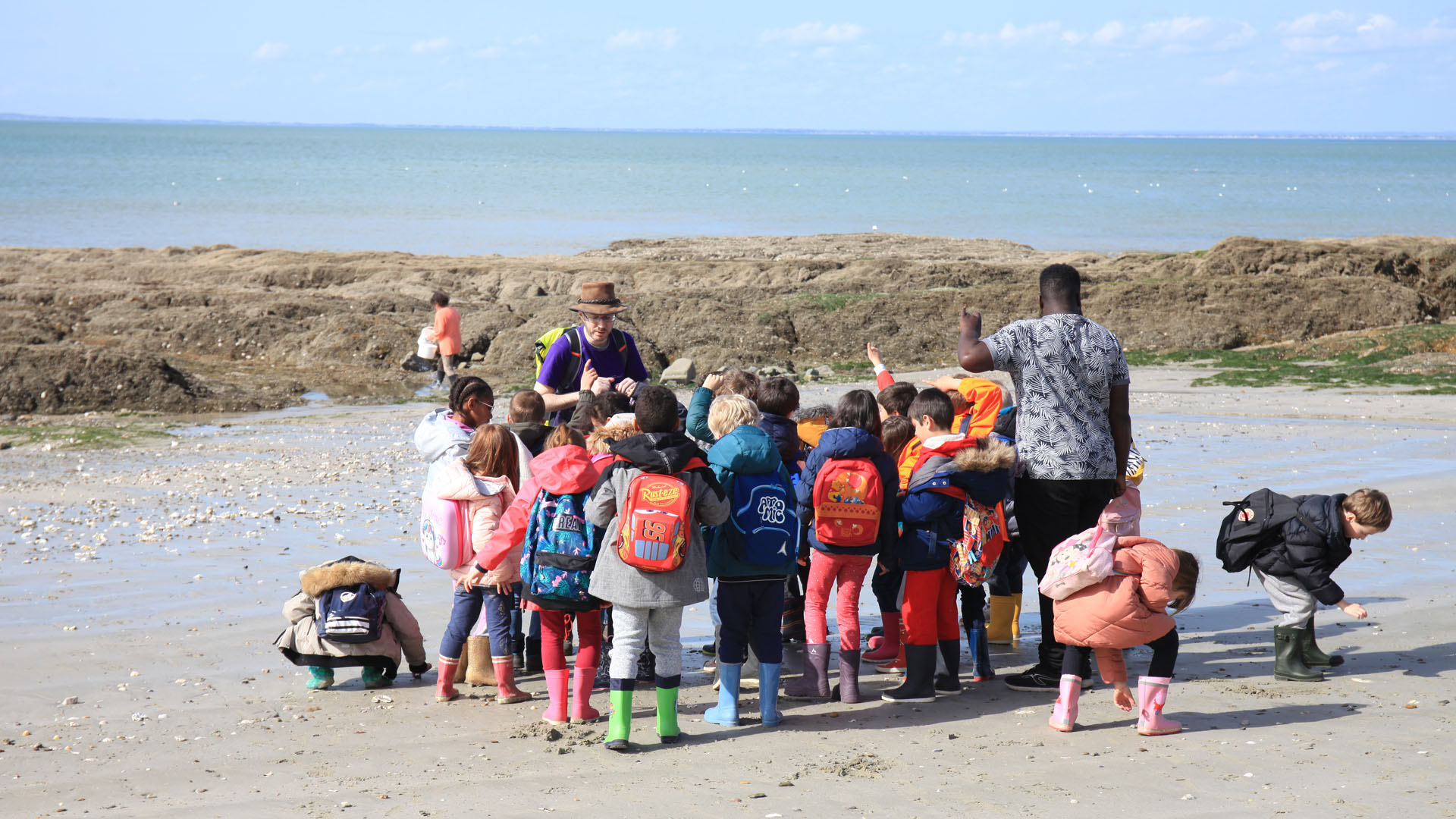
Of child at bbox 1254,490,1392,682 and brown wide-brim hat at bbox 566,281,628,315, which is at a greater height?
brown wide-brim hat at bbox 566,281,628,315

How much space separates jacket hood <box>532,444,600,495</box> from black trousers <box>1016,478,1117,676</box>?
2.06 metres

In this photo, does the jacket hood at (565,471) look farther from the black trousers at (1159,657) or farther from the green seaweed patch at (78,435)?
the green seaweed patch at (78,435)

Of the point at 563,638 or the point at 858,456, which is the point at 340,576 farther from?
the point at 858,456

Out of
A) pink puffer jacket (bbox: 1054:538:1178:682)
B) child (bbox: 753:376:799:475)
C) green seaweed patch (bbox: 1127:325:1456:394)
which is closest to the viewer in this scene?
pink puffer jacket (bbox: 1054:538:1178:682)

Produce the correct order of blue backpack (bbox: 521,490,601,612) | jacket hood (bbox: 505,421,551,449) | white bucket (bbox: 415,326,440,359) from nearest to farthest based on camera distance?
blue backpack (bbox: 521,490,601,612), jacket hood (bbox: 505,421,551,449), white bucket (bbox: 415,326,440,359)

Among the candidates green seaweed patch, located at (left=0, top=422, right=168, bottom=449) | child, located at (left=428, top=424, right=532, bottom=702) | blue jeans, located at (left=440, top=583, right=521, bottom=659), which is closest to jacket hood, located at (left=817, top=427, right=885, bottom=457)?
child, located at (left=428, top=424, right=532, bottom=702)

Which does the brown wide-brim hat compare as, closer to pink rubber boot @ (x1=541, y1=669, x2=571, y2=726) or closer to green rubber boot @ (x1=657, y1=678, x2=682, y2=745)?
pink rubber boot @ (x1=541, y1=669, x2=571, y2=726)

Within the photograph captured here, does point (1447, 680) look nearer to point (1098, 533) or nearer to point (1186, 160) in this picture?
point (1098, 533)

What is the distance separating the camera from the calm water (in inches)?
2170

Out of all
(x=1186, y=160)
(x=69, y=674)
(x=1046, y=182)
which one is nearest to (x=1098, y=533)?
(x=69, y=674)

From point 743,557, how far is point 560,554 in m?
0.80

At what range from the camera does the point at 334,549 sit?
9.09m

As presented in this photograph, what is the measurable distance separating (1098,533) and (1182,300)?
730 inches

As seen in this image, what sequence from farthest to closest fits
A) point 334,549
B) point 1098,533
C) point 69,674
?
1. point 334,549
2. point 69,674
3. point 1098,533
